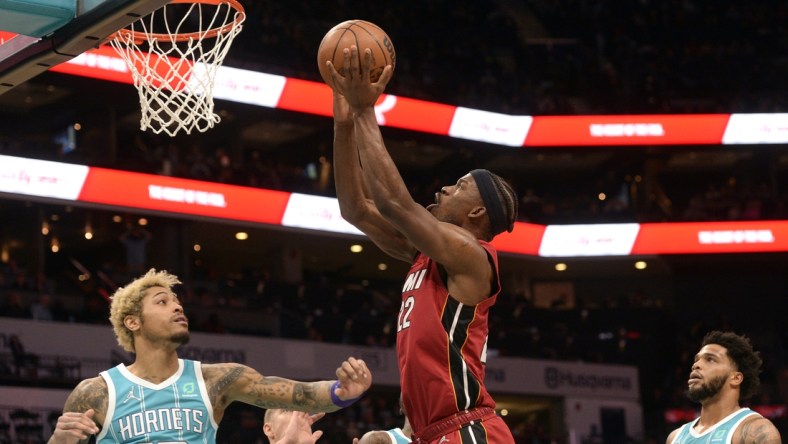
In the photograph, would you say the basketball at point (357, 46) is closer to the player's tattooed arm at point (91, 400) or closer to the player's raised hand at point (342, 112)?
the player's raised hand at point (342, 112)

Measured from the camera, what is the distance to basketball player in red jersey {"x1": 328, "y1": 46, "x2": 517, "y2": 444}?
14.8ft

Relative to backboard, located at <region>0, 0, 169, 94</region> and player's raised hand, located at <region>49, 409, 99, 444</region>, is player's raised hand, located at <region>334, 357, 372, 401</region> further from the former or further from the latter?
backboard, located at <region>0, 0, 169, 94</region>

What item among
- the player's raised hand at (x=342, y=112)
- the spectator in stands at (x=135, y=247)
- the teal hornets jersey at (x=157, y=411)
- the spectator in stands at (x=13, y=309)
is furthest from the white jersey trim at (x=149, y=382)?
the spectator in stands at (x=135, y=247)

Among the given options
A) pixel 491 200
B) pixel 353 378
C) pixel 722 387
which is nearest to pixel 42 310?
pixel 722 387

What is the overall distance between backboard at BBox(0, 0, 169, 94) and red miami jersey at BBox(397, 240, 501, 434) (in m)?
1.79

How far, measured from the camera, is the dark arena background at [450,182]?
67.5 ft

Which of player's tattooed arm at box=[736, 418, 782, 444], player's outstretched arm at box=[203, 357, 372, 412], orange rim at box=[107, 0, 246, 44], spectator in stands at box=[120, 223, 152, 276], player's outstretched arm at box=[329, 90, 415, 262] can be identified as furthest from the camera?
spectator in stands at box=[120, 223, 152, 276]

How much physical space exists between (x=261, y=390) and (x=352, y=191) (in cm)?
114

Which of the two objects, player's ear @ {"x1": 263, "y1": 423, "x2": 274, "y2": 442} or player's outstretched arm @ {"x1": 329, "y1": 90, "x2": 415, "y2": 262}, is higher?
player's outstretched arm @ {"x1": 329, "y1": 90, "x2": 415, "y2": 262}

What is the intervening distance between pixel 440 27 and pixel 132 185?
38.8ft

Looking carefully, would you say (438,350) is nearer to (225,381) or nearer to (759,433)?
(225,381)

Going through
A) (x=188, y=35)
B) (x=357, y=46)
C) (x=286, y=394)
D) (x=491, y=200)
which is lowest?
(x=286, y=394)

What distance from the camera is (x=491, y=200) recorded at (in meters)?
4.83

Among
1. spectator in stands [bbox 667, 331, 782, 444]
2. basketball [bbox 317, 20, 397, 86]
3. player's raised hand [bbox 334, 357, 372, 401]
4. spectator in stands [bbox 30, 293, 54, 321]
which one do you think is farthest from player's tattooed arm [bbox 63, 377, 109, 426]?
spectator in stands [bbox 30, 293, 54, 321]
